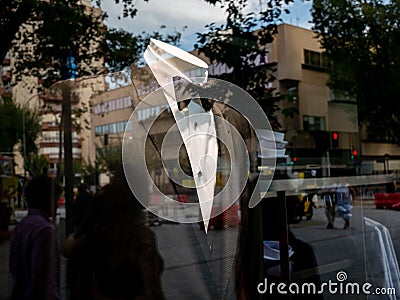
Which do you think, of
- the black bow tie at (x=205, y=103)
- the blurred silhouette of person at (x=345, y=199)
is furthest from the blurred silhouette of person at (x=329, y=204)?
the black bow tie at (x=205, y=103)

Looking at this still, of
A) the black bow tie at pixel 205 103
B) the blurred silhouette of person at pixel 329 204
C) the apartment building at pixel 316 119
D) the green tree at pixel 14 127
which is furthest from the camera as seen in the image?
the blurred silhouette of person at pixel 329 204

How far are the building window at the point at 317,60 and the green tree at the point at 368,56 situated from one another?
0.07 feet

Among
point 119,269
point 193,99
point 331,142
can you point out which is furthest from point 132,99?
point 331,142

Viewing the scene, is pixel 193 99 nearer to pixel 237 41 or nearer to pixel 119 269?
pixel 237 41

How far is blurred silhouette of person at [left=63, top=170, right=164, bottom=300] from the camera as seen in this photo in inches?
58.5

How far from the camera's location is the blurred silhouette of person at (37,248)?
4.78 feet

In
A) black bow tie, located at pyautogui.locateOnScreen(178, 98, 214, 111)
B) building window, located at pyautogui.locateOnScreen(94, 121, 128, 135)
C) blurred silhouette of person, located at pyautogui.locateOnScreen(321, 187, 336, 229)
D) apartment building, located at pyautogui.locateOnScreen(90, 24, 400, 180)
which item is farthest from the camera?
blurred silhouette of person, located at pyautogui.locateOnScreen(321, 187, 336, 229)

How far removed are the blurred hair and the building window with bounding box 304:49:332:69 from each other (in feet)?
3.29

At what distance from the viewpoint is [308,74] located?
1825 millimetres

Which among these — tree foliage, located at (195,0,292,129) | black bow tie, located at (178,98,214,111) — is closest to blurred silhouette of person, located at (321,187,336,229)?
tree foliage, located at (195,0,292,129)

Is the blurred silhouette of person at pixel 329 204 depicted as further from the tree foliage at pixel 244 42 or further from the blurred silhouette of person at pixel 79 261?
the blurred silhouette of person at pixel 79 261

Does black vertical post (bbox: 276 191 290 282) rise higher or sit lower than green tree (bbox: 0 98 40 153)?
lower

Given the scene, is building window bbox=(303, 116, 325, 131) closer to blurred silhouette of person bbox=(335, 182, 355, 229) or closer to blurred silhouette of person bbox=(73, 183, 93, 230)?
blurred silhouette of person bbox=(335, 182, 355, 229)

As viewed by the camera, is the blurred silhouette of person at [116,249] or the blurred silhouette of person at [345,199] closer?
the blurred silhouette of person at [116,249]
